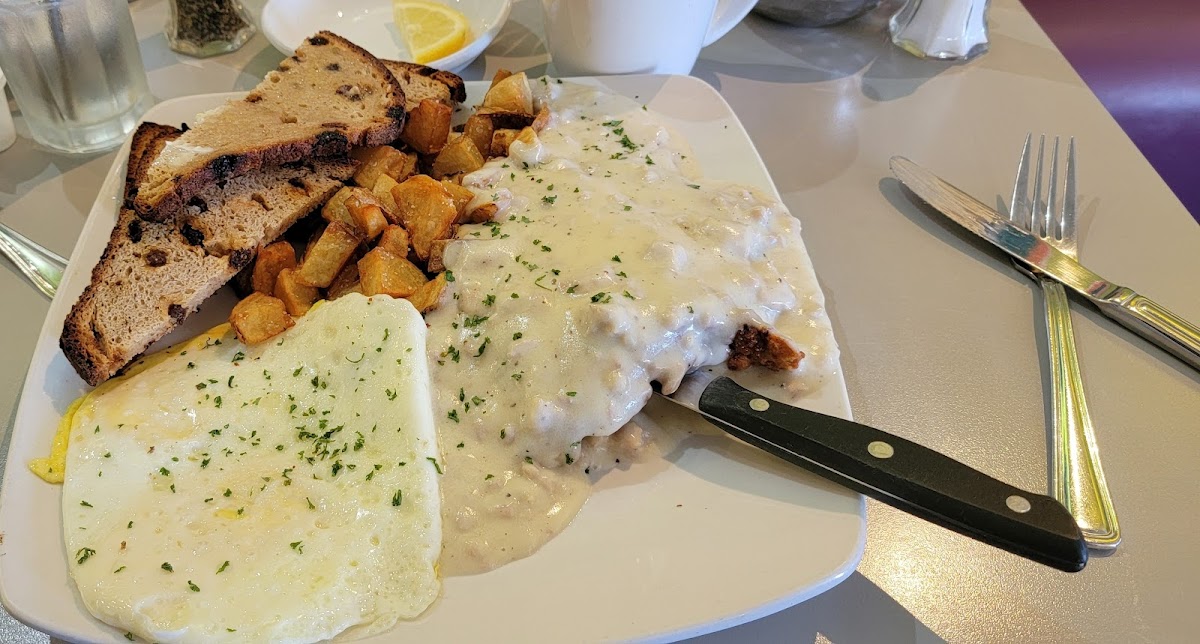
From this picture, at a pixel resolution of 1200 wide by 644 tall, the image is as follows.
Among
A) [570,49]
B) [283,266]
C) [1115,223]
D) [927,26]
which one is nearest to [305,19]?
[570,49]

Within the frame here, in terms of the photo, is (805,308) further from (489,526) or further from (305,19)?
(305,19)

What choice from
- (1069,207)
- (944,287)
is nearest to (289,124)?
(944,287)

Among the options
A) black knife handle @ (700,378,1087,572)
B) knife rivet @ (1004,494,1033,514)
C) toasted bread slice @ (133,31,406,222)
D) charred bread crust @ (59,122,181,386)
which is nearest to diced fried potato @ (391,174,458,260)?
toasted bread slice @ (133,31,406,222)

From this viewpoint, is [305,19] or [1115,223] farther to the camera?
[305,19]

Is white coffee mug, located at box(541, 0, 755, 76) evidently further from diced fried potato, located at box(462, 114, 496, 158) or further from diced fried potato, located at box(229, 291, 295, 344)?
diced fried potato, located at box(229, 291, 295, 344)

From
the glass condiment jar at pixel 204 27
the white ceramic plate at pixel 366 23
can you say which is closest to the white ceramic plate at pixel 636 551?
the white ceramic plate at pixel 366 23

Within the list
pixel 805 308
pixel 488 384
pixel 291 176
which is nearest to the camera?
pixel 488 384

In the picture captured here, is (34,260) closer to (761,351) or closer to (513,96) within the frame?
(513,96)
